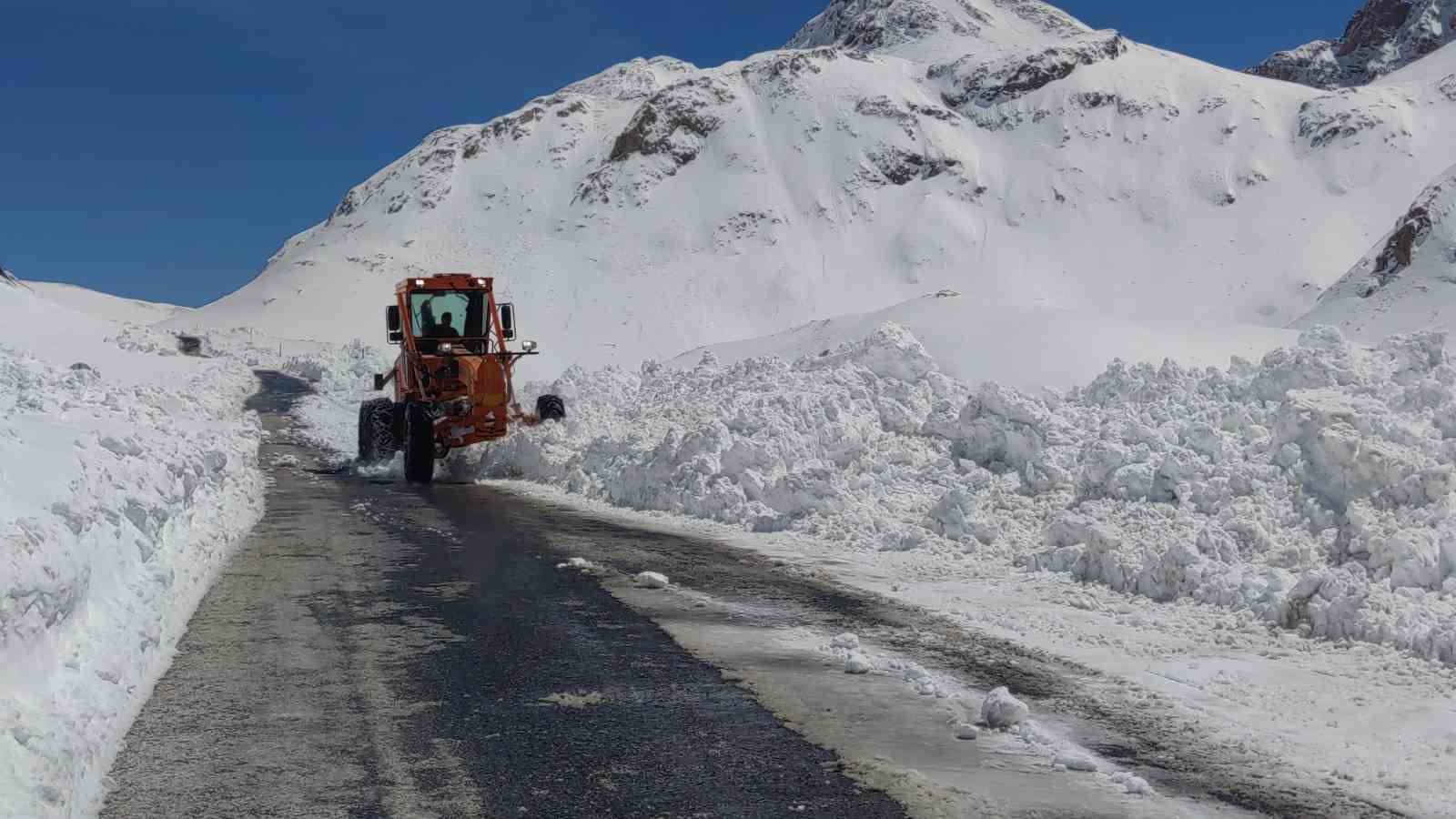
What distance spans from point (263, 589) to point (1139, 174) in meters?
103

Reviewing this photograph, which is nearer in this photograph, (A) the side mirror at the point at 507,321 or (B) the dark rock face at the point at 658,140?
(A) the side mirror at the point at 507,321

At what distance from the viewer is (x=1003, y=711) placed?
18.2ft

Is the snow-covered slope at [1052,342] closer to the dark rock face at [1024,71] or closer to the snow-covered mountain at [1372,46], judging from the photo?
the dark rock face at [1024,71]

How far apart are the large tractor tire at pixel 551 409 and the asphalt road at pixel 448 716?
341 inches

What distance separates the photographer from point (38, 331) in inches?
1887

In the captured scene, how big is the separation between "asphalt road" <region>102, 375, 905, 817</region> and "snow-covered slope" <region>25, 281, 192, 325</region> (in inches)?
6879

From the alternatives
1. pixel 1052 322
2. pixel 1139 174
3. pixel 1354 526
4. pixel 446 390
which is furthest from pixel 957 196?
pixel 1354 526

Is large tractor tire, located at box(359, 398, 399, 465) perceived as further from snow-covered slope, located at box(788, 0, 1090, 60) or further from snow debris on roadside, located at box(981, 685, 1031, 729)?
snow-covered slope, located at box(788, 0, 1090, 60)

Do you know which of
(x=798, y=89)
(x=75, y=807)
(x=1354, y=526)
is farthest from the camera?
(x=798, y=89)

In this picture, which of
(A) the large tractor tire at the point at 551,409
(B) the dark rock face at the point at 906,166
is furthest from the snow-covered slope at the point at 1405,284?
(B) the dark rock face at the point at 906,166

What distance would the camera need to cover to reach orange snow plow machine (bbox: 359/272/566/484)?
16781mm

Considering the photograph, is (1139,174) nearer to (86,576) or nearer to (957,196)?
(957,196)

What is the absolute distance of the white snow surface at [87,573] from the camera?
4559 mm

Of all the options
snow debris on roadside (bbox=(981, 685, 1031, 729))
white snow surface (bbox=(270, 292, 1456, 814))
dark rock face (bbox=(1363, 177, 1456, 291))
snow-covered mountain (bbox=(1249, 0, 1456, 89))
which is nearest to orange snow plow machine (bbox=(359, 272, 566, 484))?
white snow surface (bbox=(270, 292, 1456, 814))
